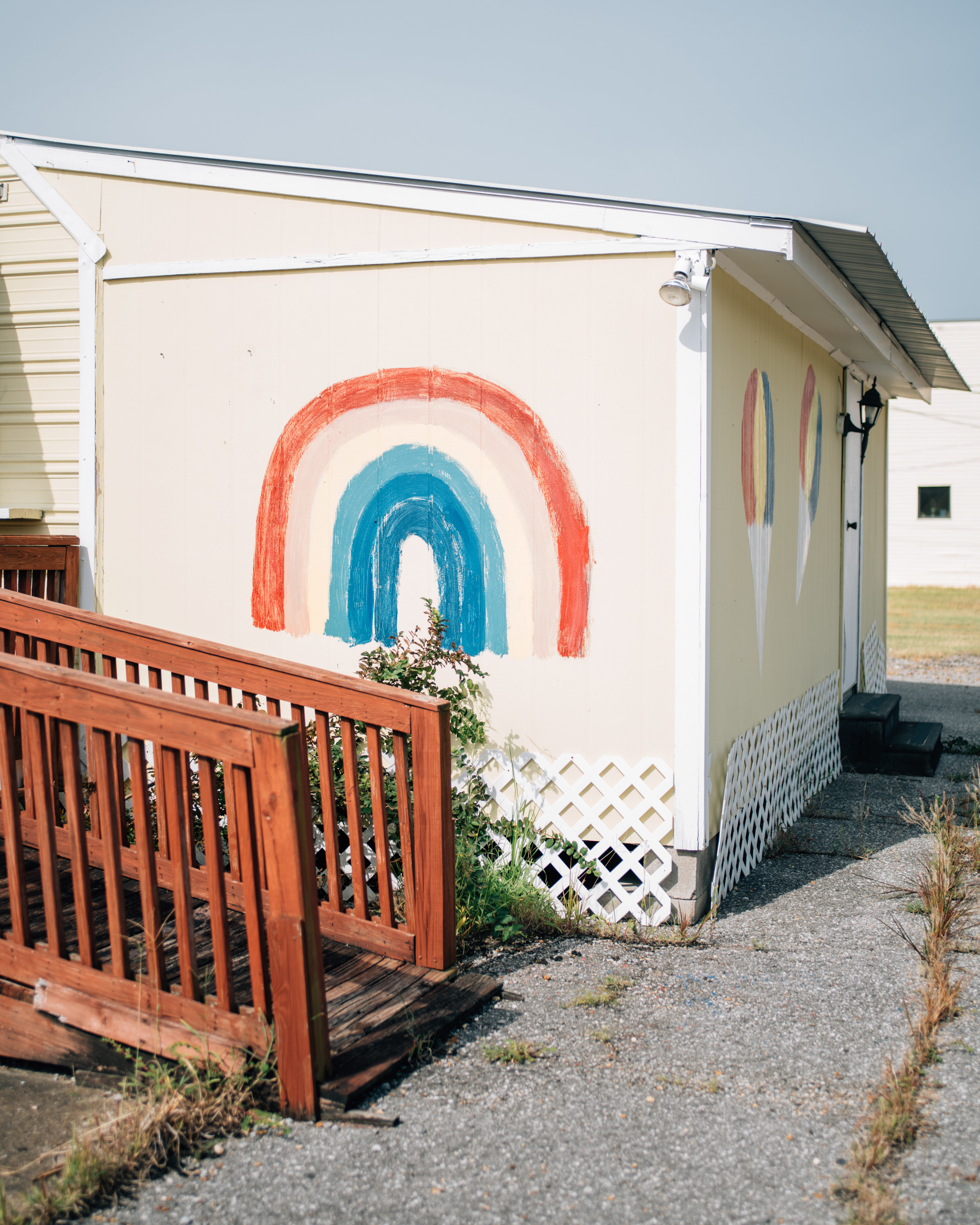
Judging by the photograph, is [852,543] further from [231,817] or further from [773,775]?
[231,817]

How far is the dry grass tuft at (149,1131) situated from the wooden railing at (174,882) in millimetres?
75

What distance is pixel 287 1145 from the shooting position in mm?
2688

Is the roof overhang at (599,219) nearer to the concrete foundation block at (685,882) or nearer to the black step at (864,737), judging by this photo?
the concrete foundation block at (685,882)

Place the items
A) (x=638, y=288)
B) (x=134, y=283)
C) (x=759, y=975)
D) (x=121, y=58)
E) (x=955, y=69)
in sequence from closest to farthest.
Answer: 1. (x=759, y=975)
2. (x=638, y=288)
3. (x=134, y=283)
4. (x=121, y=58)
5. (x=955, y=69)

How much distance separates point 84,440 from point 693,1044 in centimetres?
425

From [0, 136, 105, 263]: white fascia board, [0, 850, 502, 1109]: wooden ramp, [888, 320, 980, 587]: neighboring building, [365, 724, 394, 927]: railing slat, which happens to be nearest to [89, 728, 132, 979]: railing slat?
[0, 850, 502, 1109]: wooden ramp

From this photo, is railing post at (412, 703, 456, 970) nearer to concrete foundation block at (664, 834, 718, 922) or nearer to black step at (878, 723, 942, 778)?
concrete foundation block at (664, 834, 718, 922)

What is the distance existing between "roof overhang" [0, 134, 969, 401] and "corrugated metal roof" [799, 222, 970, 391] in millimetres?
12

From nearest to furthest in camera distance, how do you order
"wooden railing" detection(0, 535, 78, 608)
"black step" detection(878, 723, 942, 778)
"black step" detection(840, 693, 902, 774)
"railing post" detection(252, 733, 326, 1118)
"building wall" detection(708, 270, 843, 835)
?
"railing post" detection(252, 733, 326, 1118) → "building wall" detection(708, 270, 843, 835) → "wooden railing" detection(0, 535, 78, 608) → "black step" detection(878, 723, 942, 778) → "black step" detection(840, 693, 902, 774)

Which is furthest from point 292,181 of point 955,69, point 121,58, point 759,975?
point 955,69

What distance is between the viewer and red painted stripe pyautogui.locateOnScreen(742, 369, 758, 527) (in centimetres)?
517

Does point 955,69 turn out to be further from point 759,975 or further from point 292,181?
point 759,975

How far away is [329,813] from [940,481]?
1040 inches

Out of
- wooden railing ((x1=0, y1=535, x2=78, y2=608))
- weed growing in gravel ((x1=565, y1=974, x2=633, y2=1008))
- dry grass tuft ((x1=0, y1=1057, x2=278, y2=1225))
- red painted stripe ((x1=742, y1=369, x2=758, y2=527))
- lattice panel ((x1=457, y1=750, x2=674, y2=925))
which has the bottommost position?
weed growing in gravel ((x1=565, y1=974, x2=633, y2=1008))
